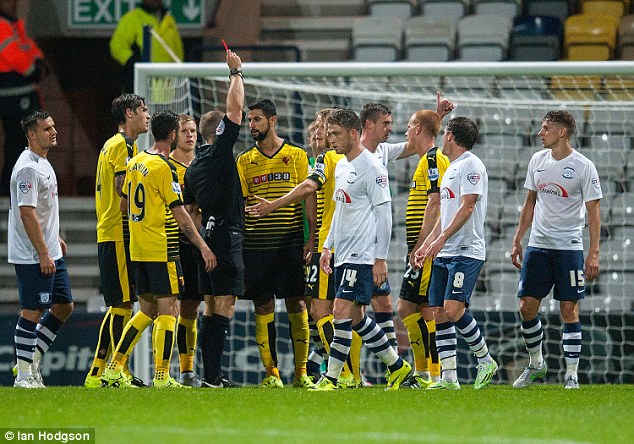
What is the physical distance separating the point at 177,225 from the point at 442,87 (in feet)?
20.8

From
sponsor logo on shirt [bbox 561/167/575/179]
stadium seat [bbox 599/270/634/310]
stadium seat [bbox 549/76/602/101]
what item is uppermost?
stadium seat [bbox 549/76/602/101]

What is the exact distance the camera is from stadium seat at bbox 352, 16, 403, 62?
15.8 metres

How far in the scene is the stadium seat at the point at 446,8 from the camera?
1658 centimetres

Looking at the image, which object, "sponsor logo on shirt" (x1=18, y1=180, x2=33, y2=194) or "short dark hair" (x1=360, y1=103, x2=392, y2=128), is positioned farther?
"short dark hair" (x1=360, y1=103, x2=392, y2=128)

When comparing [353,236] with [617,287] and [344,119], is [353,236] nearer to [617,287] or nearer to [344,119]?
[344,119]

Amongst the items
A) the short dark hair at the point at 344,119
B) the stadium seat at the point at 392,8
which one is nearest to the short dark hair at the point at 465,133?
the short dark hair at the point at 344,119

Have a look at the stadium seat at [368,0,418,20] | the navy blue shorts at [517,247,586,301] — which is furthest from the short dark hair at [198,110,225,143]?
the stadium seat at [368,0,418,20]

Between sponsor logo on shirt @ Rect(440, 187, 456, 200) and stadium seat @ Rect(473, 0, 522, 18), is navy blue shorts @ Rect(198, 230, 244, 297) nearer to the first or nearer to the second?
sponsor logo on shirt @ Rect(440, 187, 456, 200)

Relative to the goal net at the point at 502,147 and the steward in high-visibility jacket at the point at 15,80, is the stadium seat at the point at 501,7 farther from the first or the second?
the steward in high-visibility jacket at the point at 15,80

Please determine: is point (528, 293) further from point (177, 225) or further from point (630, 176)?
point (630, 176)

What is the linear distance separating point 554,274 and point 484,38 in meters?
6.83

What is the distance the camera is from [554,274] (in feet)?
30.6

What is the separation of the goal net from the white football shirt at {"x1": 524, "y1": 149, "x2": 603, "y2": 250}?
50.9 inches

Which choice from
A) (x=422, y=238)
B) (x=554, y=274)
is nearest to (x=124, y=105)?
(x=422, y=238)
